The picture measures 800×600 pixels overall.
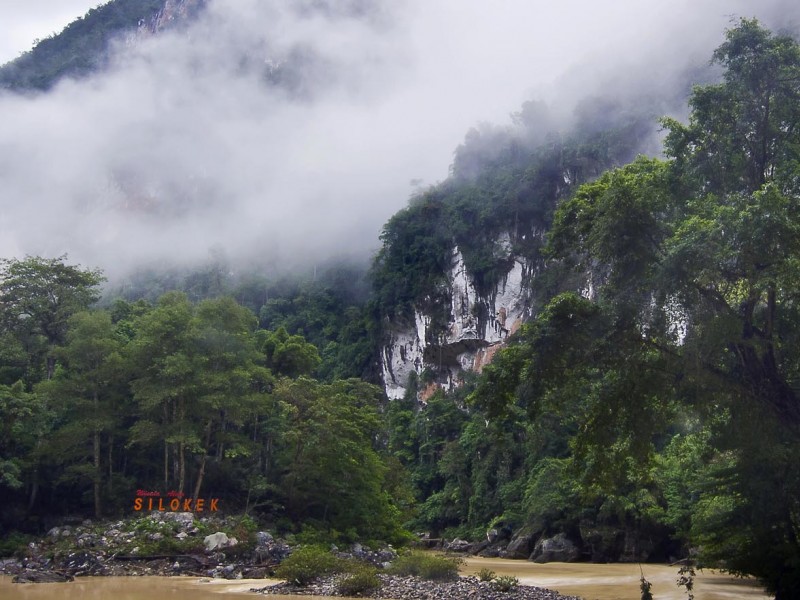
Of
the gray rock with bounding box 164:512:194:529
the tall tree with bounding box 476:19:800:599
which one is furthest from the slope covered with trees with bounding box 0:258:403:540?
the tall tree with bounding box 476:19:800:599

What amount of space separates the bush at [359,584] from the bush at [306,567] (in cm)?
105

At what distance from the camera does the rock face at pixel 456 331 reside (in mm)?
54875

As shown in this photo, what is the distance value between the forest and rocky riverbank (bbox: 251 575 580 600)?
277cm

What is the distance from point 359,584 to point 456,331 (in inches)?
1619

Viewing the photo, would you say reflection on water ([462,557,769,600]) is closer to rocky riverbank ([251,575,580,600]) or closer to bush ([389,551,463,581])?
rocky riverbank ([251,575,580,600])

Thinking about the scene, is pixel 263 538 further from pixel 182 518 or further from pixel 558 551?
pixel 558 551

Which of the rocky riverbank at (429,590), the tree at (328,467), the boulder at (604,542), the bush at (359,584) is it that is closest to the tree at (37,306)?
the tree at (328,467)

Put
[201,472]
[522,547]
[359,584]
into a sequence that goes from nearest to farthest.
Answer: [359,584], [201,472], [522,547]

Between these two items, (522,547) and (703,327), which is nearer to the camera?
(703,327)

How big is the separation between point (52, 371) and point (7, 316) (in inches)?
93.9

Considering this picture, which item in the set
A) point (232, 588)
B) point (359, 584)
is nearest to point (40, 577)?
point (232, 588)

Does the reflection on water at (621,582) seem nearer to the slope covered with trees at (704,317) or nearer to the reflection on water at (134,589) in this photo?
the slope covered with trees at (704,317)

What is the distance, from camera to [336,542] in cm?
2336

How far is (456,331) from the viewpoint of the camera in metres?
57.0
